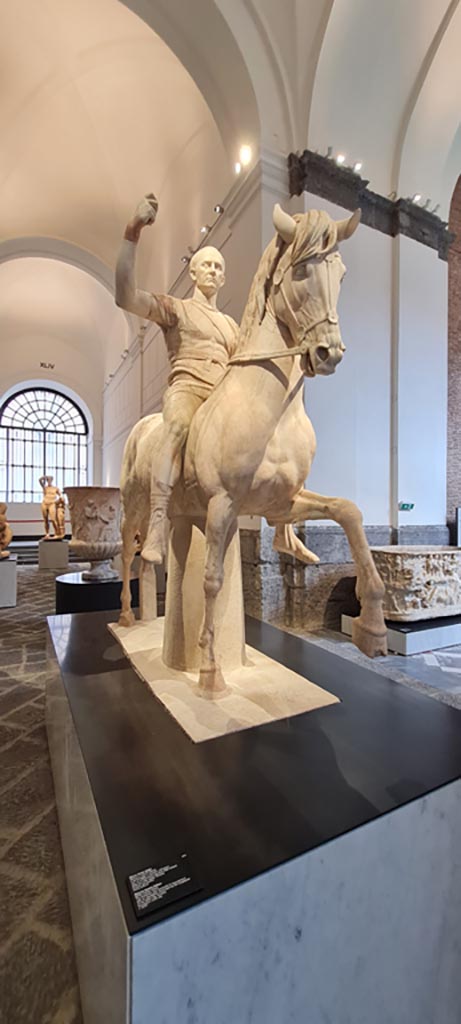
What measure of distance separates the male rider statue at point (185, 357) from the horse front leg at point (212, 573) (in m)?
0.25

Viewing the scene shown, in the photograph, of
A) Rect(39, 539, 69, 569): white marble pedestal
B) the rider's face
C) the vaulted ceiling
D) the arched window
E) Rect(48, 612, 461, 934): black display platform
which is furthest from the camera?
the arched window

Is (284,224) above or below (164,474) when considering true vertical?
above

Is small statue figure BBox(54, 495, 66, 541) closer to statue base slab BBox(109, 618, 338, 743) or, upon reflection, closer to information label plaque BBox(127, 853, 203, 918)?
statue base slab BBox(109, 618, 338, 743)

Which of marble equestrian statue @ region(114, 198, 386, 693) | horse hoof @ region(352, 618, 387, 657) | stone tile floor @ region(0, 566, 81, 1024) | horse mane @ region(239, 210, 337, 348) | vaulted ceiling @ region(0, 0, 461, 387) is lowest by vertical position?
stone tile floor @ region(0, 566, 81, 1024)

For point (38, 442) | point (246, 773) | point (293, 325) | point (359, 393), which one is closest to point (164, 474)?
point (293, 325)

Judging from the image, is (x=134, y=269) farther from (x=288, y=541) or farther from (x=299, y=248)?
(x=288, y=541)

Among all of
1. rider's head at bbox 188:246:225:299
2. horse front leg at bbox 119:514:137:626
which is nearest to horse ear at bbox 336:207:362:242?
rider's head at bbox 188:246:225:299

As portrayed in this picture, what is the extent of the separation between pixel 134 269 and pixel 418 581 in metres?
4.01

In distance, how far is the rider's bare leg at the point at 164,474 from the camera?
74.1 inches

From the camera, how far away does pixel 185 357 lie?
2.15 m

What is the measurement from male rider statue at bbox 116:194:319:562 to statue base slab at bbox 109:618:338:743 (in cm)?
58

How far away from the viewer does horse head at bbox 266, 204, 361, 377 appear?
4.56 feet

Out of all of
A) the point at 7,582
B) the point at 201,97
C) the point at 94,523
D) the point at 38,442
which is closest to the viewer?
the point at 94,523

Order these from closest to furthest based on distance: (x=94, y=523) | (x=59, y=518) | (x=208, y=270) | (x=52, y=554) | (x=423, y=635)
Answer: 1. (x=208, y=270)
2. (x=423, y=635)
3. (x=94, y=523)
4. (x=52, y=554)
5. (x=59, y=518)
